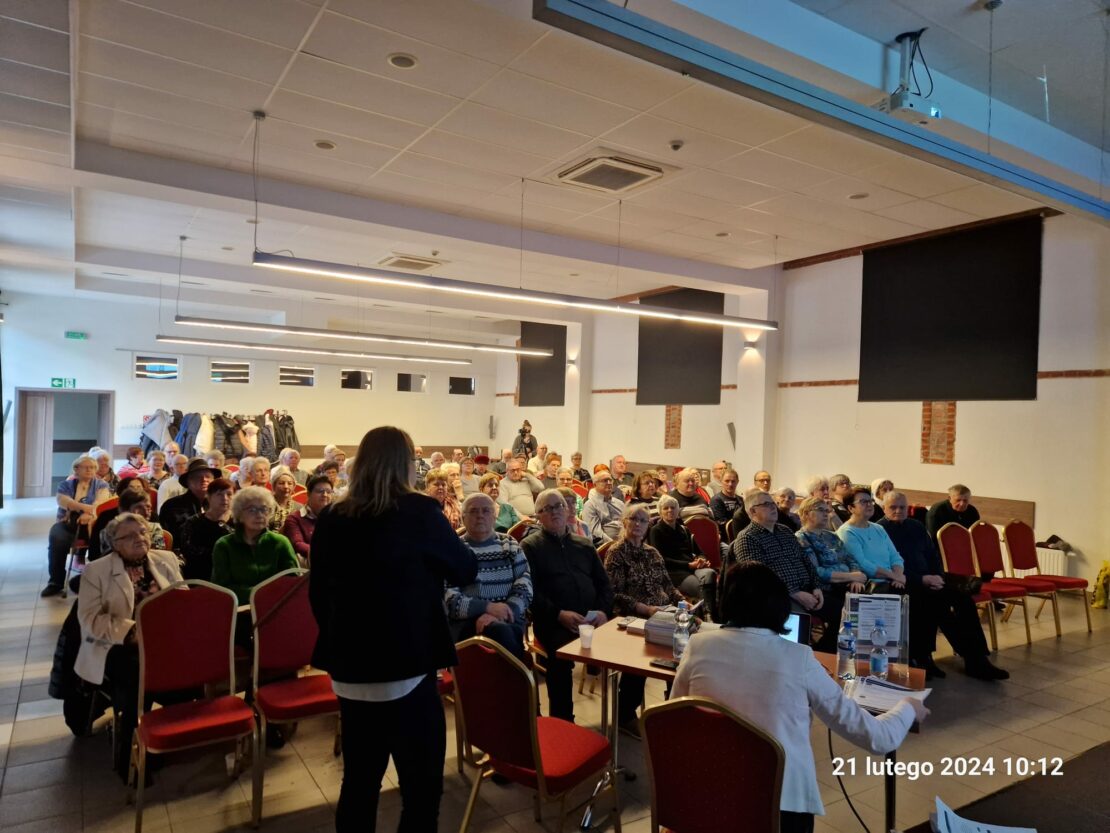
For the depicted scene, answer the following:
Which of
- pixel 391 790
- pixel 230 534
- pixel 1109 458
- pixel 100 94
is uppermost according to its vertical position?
pixel 100 94

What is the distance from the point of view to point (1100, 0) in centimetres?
413

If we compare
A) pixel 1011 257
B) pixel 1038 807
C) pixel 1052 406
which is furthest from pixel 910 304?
pixel 1038 807

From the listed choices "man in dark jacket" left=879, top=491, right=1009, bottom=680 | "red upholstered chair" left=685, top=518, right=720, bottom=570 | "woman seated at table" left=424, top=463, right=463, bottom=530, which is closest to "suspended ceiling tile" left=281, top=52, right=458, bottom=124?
"woman seated at table" left=424, top=463, right=463, bottom=530

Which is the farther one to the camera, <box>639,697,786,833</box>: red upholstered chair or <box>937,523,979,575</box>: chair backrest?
<box>937,523,979,575</box>: chair backrest

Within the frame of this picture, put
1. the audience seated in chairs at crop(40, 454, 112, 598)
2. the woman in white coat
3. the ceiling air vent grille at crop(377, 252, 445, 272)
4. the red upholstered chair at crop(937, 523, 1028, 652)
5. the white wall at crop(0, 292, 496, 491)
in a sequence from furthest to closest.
A: the white wall at crop(0, 292, 496, 491) → the ceiling air vent grille at crop(377, 252, 445, 272) → the audience seated in chairs at crop(40, 454, 112, 598) → the red upholstered chair at crop(937, 523, 1028, 652) → the woman in white coat

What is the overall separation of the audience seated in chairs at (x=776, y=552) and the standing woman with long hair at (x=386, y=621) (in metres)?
2.64

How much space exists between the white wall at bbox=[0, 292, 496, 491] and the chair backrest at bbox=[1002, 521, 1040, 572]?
13512 mm

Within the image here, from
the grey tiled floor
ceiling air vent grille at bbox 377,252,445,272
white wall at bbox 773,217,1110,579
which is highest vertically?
ceiling air vent grille at bbox 377,252,445,272

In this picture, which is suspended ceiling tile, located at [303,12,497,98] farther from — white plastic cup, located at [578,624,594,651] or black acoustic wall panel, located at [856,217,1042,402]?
black acoustic wall panel, located at [856,217,1042,402]

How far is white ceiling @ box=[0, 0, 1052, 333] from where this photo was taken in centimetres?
397

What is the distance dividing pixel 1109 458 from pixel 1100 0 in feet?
14.9

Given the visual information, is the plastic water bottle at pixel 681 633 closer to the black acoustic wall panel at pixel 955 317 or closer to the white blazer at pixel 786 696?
the white blazer at pixel 786 696

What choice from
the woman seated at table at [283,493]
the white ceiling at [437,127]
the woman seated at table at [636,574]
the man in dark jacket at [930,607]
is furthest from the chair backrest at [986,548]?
the woman seated at table at [283,493]

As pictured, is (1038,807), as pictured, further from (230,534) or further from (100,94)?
(100,94)
